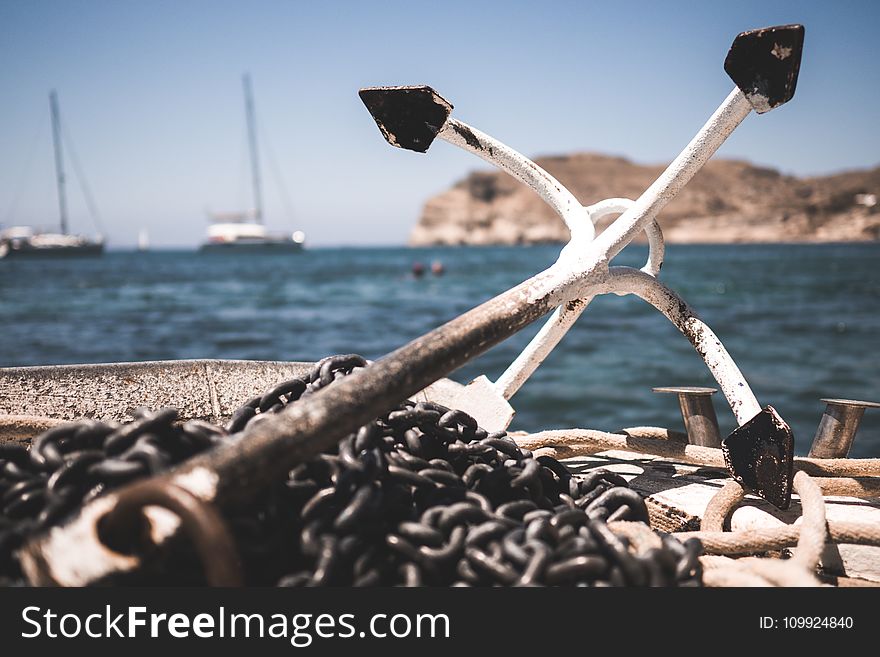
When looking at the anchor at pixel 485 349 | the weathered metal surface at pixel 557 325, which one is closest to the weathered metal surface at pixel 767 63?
the anchor at pixel 485 349

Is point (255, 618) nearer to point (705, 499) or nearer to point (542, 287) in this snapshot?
point (542, 287)

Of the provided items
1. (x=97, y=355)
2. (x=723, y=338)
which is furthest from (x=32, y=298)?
(x=723, y=338)

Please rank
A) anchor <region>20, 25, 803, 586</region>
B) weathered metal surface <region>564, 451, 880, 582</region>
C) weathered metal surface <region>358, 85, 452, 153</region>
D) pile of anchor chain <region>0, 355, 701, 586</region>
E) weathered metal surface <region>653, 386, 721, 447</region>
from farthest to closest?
weathered metal surface <region>653, 386, 721, 447</region>
weathered metal surface <region>358, 85, 452, 153</region>
weathered metal surface <region>564, 451, 880, 582</region>
pile of anchor chain <region>0, 355, 701, 586</region>
anchor <region>20, 25, 803, 586</region>

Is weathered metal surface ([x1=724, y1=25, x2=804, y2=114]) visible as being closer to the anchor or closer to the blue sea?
the anchor

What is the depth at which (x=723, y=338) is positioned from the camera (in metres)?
13.2

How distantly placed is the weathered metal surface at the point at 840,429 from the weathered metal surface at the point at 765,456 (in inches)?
21.9

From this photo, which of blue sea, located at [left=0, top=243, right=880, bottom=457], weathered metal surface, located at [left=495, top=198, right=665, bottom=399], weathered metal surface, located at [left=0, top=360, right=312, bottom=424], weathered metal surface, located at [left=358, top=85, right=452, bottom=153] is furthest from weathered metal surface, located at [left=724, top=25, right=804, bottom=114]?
blue sea, located at [left=0, top=243, right=880, bottom=457]

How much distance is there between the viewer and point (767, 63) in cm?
192

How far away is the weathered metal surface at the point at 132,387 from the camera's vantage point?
234 centimetres

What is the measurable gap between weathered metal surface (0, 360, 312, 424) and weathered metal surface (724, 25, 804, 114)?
74.2 inches

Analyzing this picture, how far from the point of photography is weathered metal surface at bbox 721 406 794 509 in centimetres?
190

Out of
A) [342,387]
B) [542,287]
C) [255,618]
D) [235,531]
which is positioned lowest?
[255,618]

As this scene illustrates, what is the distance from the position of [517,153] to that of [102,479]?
1660mm

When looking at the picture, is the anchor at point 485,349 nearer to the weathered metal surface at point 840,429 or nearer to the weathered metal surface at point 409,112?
the weathered metal surface at point 409,112
